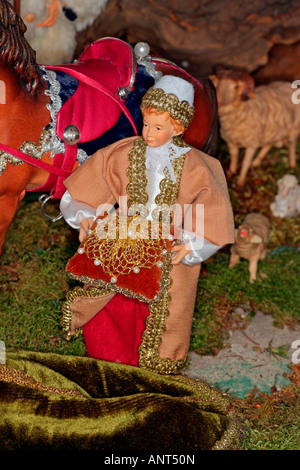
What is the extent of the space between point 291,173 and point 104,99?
8.19ft

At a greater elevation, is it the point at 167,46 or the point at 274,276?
the point at 167,46

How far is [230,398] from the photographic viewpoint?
2943 millimetres

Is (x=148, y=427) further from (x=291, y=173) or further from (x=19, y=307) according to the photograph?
(x=291, y=173)

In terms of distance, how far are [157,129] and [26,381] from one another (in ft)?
4.23

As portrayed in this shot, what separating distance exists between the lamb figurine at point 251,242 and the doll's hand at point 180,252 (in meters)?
1.10

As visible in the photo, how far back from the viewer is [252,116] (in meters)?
4.56

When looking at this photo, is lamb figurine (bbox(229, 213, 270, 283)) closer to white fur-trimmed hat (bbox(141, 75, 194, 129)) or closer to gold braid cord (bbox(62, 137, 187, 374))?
gold braid cord (bbox(62, 137, 187, 374))

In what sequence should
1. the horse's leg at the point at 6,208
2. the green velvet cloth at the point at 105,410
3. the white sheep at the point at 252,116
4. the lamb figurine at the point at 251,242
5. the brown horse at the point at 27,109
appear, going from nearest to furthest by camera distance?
the green velvet cloth at the point at 105,410 < the brown horse at the point at 27,109 < the horse's leg at the point at 6,208 < the lamb figurine at the point at 251,242 < the white sheep at the point at 252,116

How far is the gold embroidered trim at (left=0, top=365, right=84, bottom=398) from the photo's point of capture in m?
2.64

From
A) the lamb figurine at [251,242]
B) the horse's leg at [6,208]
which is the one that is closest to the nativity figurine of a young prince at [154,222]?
the horse's leg at [6,208]

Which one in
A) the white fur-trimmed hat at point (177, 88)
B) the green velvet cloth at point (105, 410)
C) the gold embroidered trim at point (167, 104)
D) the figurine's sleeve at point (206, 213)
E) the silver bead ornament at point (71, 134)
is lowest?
the green velvet cloth at point (105, 410)

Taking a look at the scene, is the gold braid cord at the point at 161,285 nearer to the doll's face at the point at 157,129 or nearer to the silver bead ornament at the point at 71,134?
the doll's face at the point at 157,129

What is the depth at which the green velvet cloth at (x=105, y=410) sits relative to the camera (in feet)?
8.02

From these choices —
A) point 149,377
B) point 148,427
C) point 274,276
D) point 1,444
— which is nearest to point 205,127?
point 274,276
